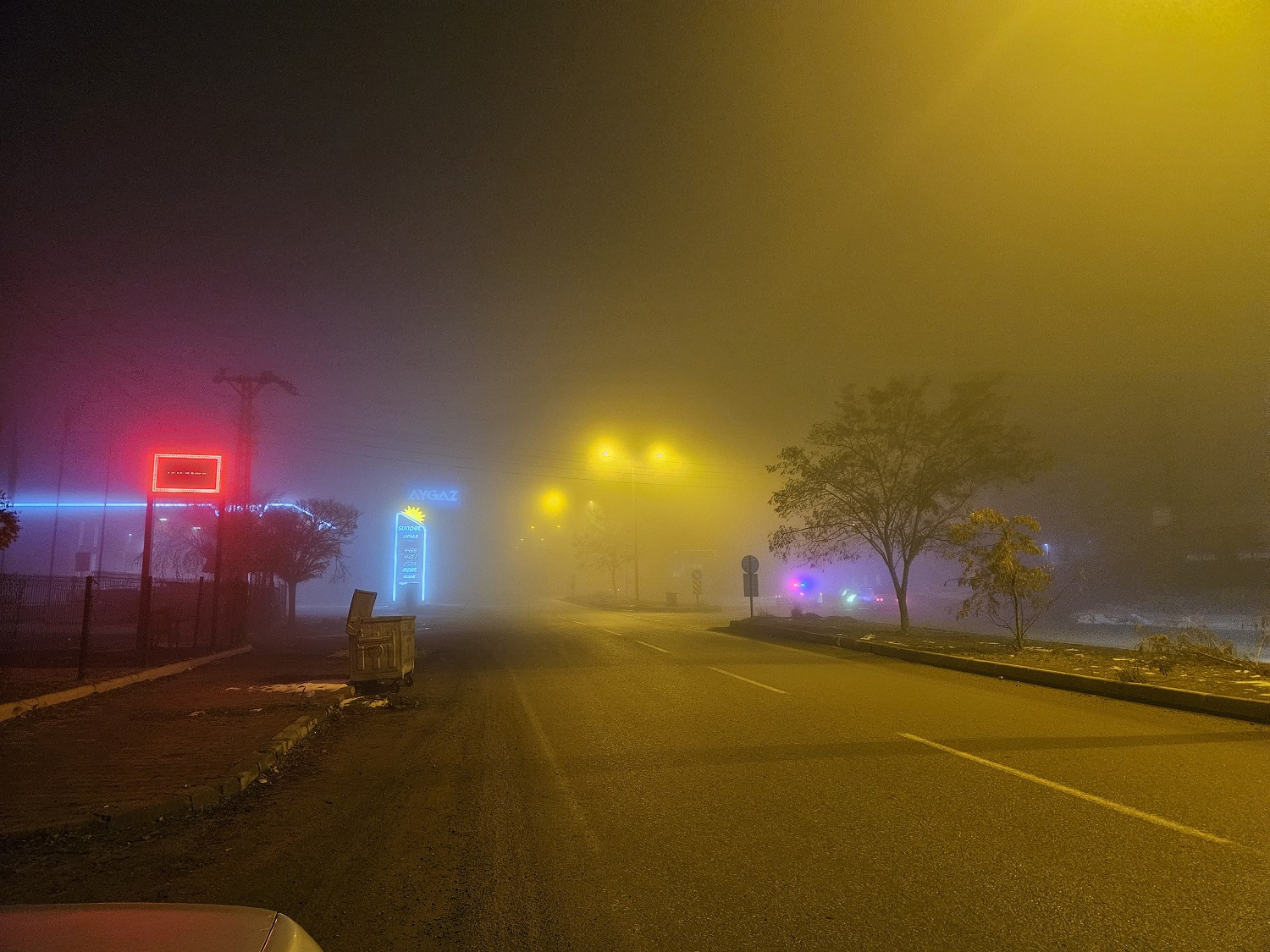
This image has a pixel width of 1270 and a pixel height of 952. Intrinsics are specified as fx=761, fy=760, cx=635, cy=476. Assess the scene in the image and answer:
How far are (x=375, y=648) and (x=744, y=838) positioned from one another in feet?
29.2

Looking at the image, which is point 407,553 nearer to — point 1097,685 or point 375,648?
point 375,648

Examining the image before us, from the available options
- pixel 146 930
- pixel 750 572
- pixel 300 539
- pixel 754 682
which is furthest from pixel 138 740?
pixel 300 539

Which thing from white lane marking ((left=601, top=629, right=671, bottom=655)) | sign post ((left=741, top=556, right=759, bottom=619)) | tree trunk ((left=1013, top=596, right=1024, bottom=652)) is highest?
sign post ((left=741, top=556, right=759, bottom=619))

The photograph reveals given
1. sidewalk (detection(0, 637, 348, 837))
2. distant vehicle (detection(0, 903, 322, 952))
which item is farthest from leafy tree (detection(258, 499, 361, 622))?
distant vehicle (detection(0, 903, 322, 952))

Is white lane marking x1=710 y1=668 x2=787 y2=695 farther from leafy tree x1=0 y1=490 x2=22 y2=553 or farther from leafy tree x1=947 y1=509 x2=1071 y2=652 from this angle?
leafy tree x1=0 y1=490 x2=22 y2=553

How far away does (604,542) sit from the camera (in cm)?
6288

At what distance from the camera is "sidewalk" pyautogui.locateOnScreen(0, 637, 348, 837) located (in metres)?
5.84

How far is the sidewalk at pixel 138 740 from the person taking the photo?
5840 millimetres

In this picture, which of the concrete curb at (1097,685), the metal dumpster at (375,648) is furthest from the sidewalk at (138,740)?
the concrete curb at (1097,685)

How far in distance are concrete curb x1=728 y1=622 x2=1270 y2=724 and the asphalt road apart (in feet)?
1.58

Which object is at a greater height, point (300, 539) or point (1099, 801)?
point (300, 539)

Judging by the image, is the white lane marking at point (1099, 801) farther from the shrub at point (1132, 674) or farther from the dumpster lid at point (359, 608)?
the dumpster lid at point (359, 608)

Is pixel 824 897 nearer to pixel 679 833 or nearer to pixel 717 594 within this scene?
pixel 679 833

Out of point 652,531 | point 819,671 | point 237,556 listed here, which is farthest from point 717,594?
point 819,671
